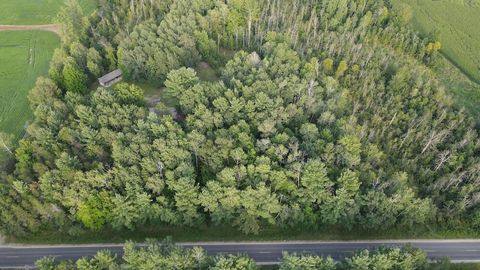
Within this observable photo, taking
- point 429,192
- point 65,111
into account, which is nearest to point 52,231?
point 65,111

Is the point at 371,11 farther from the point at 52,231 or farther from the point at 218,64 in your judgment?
the point at 52,231

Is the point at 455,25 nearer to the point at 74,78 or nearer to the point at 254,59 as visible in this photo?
the point at 254,59

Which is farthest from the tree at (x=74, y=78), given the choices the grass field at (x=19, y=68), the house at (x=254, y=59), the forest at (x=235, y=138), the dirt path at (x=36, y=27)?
the dirt path at (x=36, y=27)

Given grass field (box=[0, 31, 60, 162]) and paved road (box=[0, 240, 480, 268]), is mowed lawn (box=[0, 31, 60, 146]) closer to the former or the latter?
grass field (box=[0, 31, 60, 162])

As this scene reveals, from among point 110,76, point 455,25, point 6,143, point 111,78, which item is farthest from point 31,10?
point 455,25

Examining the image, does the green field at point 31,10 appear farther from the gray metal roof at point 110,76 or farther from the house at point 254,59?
the house at point 254,59
